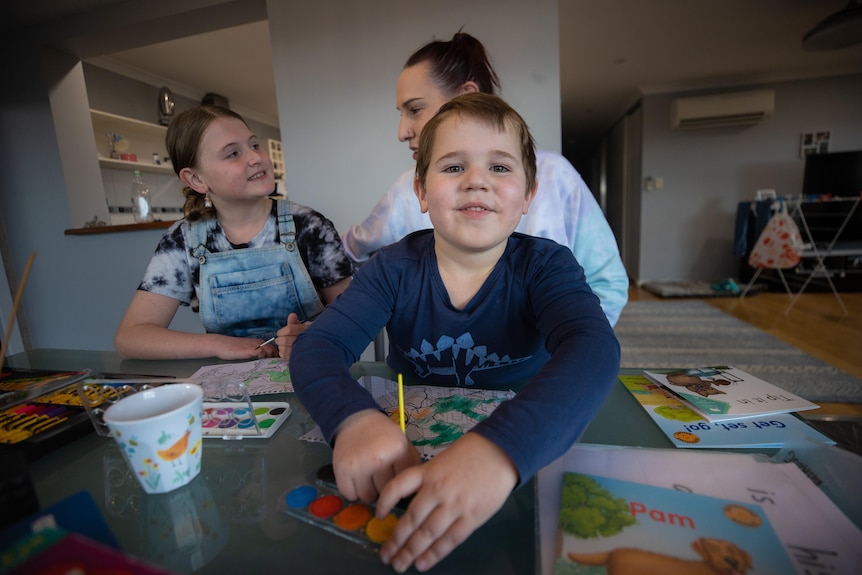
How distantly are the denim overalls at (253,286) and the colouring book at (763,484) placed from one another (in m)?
0.80

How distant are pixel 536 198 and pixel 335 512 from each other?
711 mm

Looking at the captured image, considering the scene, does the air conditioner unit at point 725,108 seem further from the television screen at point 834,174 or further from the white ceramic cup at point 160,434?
the white ceramic cup at point 160,434

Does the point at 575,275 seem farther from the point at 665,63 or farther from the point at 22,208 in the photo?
the point at 665,63

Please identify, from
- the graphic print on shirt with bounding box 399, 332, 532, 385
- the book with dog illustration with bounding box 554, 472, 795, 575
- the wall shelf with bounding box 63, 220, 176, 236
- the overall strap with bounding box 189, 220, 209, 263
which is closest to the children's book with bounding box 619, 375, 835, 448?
the book with dog illustration with bounding box 554, 472, 795, 575

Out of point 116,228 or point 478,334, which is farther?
point 116,228

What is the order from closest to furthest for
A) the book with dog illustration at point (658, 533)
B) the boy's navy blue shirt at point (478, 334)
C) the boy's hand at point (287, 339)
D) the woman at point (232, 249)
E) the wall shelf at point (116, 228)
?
the book with dog illustration at point (658, 533) < the boy's navy blue shirt at point (478, 334) < the boy's hand at point (287, 339) < the woman at point (232, 249) < the wall shelf at point (116, 228)

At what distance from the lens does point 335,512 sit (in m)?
0.36

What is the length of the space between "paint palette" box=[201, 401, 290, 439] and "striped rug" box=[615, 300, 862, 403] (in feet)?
6.39

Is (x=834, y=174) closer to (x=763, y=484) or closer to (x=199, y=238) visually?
(x=763, y=484)

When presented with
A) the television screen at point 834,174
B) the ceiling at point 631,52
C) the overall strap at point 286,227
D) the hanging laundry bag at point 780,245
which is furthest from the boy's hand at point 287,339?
the television screen at point 834,174

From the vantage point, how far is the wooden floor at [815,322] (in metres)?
2.15

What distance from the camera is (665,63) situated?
3.78 meters

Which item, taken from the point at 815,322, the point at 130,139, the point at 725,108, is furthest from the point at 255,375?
the point at 725,108

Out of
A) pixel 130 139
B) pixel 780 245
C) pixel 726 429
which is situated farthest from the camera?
→ pixel 130 139
